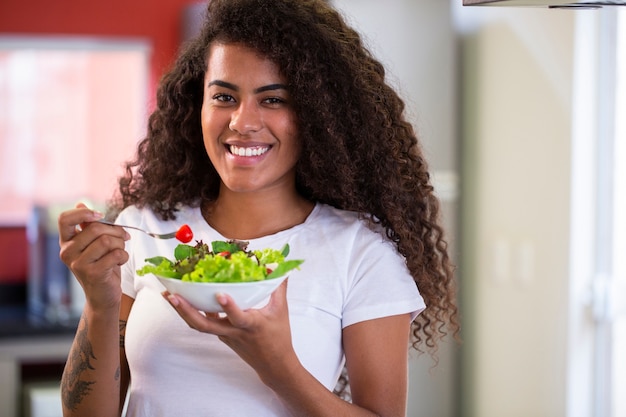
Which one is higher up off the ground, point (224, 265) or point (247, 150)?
point (247, 150)

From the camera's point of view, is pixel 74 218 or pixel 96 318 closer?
pixel 74 218

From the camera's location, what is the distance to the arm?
142cm

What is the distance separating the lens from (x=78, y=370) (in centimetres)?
173

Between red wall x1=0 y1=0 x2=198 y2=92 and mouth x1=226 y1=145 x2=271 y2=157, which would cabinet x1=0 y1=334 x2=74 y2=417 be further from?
mouth x1=226 y1=145 x2=271 y2=157

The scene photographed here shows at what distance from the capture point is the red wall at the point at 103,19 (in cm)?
407

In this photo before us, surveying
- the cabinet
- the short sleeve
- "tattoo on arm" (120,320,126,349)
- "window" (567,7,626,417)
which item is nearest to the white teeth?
the short sleeve

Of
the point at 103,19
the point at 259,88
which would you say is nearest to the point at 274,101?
the point at 259,88

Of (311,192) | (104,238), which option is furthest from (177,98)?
(104,238)

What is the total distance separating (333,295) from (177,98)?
522mm

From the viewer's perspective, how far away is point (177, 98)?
192cm

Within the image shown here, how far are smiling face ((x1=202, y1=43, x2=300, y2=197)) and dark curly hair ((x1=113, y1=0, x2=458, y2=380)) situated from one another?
24 mm

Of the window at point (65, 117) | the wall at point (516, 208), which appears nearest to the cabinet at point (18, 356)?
the window at point (65, 117)

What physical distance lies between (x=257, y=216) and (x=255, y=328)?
0.42 m

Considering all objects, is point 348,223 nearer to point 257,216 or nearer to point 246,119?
point 257,216
